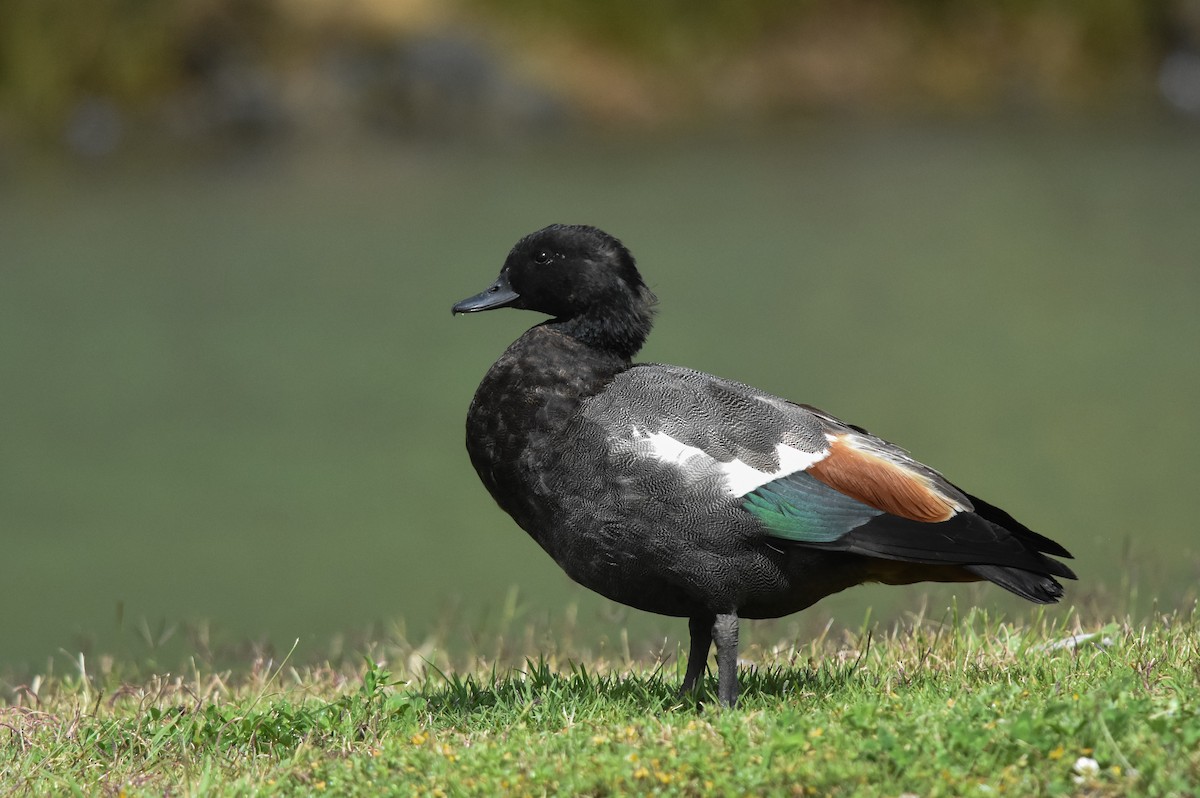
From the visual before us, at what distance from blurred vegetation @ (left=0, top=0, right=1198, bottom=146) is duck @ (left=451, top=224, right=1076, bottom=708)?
2761cm

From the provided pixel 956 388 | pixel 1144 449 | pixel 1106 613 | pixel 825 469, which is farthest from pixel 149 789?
pixel 956 388

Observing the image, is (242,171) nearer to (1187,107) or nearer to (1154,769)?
(1187,107)

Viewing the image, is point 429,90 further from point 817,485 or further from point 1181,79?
point 817,485

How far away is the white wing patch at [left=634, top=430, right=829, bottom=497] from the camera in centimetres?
526

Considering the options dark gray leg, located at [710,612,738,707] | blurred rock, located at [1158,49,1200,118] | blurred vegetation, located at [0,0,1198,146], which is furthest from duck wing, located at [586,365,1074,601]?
blurred rock, located at [1158,49,1200,118]

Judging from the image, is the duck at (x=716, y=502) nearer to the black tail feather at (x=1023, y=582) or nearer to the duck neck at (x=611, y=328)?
the black tail feather at (x=1023, y=582)

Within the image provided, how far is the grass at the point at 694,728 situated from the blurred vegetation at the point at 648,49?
27.3 m

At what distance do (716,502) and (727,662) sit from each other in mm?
550

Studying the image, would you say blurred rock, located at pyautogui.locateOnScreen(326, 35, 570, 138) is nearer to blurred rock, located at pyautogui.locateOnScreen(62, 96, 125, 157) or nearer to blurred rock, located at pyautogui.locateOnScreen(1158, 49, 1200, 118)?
blurred rock, located at pyautogui.locateOnScreen(62, 96, 125, 157)

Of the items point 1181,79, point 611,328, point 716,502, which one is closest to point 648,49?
point 1181,79

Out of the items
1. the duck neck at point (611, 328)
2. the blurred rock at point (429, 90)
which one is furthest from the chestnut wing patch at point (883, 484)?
the blurred rock at point (429, 90)

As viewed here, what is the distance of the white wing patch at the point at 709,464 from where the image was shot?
5.26m

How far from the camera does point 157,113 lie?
104ft

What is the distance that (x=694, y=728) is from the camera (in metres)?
4.68
